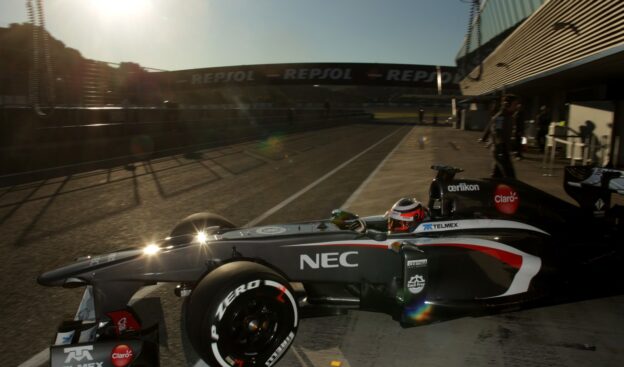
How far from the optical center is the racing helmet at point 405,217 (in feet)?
12.9

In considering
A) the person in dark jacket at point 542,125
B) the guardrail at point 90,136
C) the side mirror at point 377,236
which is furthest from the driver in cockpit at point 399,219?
the person in dark jacket at point 542,125

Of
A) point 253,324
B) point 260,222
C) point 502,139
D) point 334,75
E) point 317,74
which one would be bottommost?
point 260,222

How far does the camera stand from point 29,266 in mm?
4949

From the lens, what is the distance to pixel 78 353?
8.47 feet

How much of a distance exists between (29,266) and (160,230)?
187 centimetres

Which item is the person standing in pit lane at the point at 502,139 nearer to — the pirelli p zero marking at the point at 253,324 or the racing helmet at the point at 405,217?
the racing helmet at the point at 405,217

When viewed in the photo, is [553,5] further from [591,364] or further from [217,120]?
[217,120]

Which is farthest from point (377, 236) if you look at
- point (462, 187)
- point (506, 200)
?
point (506, 200)

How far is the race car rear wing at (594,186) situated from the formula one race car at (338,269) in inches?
Result: 0.6

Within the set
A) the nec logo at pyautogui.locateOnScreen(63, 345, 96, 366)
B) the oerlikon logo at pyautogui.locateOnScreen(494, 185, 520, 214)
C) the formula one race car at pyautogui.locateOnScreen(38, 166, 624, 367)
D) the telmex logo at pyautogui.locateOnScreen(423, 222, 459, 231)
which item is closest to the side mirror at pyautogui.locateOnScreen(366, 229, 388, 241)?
the formula one race car at pyautogui.locateOnScreen(38, 166, 624, 367)

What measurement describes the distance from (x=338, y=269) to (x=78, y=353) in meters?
1.85

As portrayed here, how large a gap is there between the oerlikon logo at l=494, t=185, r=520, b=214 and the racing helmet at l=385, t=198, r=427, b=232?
0.74 m

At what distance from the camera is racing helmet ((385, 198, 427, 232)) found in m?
3.93

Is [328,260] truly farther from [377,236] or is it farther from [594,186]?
[594,186]
